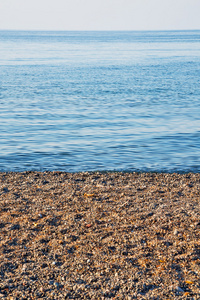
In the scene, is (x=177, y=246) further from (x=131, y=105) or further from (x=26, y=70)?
(x=26, y=70)

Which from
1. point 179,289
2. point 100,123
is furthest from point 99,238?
point 100,123

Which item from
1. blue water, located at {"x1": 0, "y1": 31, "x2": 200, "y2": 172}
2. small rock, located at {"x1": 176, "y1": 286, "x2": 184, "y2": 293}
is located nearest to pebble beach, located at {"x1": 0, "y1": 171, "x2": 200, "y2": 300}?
small rock, located at {"x1": 176, "y1": 286, "x2": 184, "y2": 293}

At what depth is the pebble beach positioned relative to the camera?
595 centimetres

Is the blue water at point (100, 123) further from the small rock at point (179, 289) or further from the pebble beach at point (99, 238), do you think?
the small rock at point (179, 289)

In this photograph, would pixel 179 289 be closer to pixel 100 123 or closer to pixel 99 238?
pixel 99 238

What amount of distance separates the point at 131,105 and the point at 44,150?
1016 centimetres

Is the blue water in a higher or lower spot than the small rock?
lower

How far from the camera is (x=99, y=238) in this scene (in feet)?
24.8

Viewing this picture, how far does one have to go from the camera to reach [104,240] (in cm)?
747

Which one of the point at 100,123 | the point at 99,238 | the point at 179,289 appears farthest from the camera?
the point at 100,123

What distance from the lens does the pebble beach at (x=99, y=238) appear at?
19.5 feet

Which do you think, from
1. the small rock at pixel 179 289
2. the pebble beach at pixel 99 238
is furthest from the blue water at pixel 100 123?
the small rock at pixel 179 289

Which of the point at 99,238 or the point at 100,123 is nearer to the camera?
the point at 99,238

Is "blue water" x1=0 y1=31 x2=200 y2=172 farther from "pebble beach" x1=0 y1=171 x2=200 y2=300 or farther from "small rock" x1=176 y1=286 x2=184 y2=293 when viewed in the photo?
"small rock" x1=176 y1=286 x2=184 y2=293
